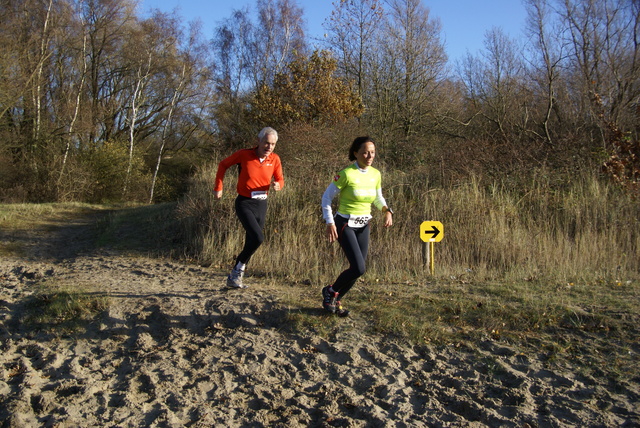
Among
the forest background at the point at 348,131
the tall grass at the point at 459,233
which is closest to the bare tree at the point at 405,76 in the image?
the forest background at the point at 348,131

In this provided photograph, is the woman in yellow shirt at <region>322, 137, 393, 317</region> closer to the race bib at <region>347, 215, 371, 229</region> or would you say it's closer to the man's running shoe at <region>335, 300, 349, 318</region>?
the race bib at <region>347, 215, 371, 229</region>

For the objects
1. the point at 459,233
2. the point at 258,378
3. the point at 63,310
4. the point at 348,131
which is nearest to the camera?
the point at 258,378

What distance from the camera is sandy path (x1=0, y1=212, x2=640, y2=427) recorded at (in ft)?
11.6

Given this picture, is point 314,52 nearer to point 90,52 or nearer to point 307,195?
point 307,195

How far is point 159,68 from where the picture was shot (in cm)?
2753

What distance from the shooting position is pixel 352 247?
4.74 metres

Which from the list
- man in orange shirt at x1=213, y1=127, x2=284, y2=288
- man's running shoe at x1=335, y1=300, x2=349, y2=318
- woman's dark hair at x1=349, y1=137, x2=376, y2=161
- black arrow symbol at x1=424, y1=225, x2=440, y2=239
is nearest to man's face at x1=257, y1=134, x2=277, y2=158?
man in orange shirt at x1=213, y1=127, x2=284, y2=288

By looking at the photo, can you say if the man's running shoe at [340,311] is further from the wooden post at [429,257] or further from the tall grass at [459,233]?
the wooden post at [429,257]

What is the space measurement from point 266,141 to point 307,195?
11.2 feet

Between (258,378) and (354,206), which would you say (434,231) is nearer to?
(354,206)

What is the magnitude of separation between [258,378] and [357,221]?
1700 millimetres

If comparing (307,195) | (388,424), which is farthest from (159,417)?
(307,195)

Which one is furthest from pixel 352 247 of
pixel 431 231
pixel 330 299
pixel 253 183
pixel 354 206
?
pixel 431 231

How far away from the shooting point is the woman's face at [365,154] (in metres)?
4.75
